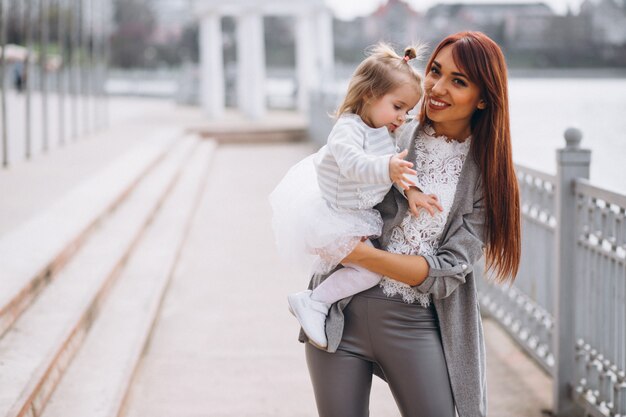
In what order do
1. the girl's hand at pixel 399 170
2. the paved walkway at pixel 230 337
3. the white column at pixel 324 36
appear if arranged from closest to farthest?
the girl's hand at pixel 399 170 → the paved walkway at pixel 230 337 → the white column at pixel 324 36

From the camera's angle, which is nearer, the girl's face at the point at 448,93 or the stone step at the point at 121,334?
the girl's face at the point at 448,93

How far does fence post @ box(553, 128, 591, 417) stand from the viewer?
4504 millimetres

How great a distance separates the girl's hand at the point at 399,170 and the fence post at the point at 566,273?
220 cm

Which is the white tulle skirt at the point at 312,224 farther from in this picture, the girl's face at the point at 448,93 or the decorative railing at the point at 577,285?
the decorative railing at the point at 577,285

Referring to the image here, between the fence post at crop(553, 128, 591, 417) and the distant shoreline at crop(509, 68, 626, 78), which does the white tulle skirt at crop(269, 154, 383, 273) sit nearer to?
the fence post at crop(553, 128, 591, 417)

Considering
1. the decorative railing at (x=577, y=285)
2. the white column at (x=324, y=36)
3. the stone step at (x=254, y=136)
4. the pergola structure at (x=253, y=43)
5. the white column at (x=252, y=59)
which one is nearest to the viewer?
the decorative railing at (x=577, y=285)

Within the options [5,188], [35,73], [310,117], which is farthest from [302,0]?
[35,73]

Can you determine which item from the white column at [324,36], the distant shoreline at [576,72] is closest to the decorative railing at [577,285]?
the distant shoreline at [576,72]

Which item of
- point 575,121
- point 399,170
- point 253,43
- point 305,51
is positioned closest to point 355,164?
point 399,170

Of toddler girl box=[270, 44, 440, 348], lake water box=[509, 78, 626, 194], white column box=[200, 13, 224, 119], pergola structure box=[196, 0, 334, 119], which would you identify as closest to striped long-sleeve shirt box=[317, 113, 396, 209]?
toddler girl box=[270, 44, 440, 348]

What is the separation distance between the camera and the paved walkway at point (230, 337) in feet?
15.7

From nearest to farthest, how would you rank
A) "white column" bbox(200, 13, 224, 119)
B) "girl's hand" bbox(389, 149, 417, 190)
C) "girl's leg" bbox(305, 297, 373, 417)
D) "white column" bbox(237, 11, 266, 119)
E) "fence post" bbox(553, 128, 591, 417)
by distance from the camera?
"girl's hand" bbox(389, 149, 417, 190), "girl's leg" bbox(305, 297, 373, 417), "fence post" bbox(553, 128, 591, 417), "white column" bbox(237, 11, 266, 119), "white column" bbox(200, 13, 224, 119)

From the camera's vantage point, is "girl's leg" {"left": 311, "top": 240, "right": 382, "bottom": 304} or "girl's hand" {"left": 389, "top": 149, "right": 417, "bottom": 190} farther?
"girl's leg" {"left": 311, "top": 240, "right": 382, "bottom": 304}

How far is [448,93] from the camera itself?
2639 millimetres
